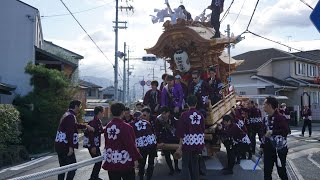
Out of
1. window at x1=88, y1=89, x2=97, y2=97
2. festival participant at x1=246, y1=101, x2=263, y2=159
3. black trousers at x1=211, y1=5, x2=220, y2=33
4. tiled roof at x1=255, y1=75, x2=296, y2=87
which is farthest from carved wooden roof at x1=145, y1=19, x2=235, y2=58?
window at x1=88, y1=89, x2=97, y2=97

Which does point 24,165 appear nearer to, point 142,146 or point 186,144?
point 142,146

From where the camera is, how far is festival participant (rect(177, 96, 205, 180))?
7.91m

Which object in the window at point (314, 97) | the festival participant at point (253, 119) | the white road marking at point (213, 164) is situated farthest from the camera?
the window at point (314, 97)

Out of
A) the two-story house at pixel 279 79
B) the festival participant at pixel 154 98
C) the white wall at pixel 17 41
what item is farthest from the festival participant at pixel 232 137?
the two-story house at pixel 279 79

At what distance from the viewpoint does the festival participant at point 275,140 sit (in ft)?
24.6

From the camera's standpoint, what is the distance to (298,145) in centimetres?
1669

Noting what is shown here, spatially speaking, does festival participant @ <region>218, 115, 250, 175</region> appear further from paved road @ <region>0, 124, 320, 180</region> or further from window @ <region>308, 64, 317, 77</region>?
window @ <region>308, 64, 317, 77</region>

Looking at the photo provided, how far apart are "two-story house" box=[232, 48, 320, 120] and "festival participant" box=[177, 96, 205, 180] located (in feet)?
93.7

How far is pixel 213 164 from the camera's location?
37.8 ft

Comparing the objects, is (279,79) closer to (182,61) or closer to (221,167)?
(182,61)

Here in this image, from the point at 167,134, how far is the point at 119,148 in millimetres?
3920

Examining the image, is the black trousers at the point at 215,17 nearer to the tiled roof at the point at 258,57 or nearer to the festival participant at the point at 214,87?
the festival participant at the point at 214,87

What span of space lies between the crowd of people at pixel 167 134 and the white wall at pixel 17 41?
1246cm

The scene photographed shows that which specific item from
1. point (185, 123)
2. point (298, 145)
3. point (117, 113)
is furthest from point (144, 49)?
point (298, 145)
